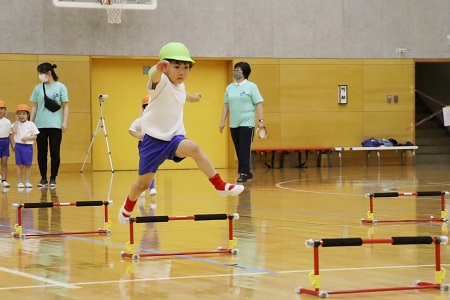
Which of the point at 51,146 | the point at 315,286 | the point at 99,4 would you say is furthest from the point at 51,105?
the point at 315,286

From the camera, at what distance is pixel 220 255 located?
708 centimetres

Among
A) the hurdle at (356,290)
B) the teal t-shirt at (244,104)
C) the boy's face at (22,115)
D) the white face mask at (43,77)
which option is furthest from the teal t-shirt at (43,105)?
the hurdle at (356,290)

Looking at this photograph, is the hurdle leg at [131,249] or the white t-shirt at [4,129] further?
the white t-shirt at [4,129]

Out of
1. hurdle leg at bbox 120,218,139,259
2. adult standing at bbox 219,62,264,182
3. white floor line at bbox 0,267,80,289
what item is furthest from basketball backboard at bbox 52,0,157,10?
white floor line at bbox 0,267,80,289

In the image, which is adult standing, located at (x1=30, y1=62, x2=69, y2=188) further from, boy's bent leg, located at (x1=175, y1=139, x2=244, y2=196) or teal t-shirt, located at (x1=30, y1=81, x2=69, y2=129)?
boy's bent leg, located at (x1=175, y1=139, x2=244, y2=196)

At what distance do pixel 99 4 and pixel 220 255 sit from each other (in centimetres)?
1559

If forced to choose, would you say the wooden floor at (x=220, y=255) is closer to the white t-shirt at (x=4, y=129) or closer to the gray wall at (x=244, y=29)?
the white t-shirt at (x=4, y=129)

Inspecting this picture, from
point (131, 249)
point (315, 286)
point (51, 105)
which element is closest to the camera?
point (315, 286)

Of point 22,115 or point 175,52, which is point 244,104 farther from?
point 175,52

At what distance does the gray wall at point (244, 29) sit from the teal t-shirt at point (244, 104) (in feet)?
21.9

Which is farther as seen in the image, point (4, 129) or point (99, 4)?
point (99, 4)

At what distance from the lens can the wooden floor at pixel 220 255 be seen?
5.60m

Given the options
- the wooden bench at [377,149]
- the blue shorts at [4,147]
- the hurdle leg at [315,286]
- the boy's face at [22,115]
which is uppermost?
the boy's face at [22,115]

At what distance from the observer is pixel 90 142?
74.5 feet
